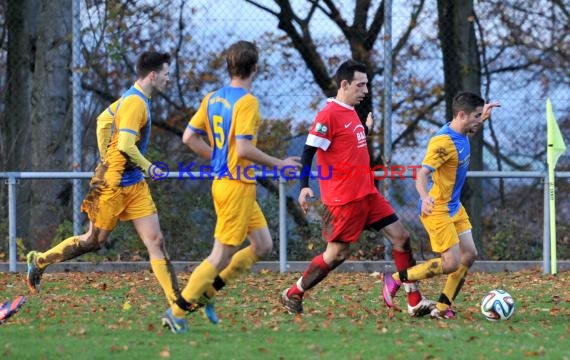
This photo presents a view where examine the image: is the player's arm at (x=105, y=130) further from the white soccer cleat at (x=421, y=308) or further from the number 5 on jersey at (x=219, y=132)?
the white soccer cleat at (x=421, y=308)

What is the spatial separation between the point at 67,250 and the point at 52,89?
4.95 m

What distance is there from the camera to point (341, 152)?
8.11m

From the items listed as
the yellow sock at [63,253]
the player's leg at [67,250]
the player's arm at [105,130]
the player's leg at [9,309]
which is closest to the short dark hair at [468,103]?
the player's arm at [105,130]

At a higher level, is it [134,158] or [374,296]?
[134,158]

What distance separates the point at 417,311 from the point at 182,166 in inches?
267

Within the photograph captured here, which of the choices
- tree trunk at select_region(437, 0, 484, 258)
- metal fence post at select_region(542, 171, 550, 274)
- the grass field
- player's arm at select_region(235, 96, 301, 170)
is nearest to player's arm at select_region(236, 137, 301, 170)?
player's arm at select_region(235, 96, 301, 170)

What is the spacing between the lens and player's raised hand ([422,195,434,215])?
7750 mm

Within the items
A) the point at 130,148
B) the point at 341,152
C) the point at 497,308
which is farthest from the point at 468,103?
the point at 130,148

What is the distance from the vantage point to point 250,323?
24.9ft

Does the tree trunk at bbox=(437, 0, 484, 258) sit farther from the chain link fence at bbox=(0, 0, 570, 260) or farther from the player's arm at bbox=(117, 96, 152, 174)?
the player's arm at bbox=(117, 96, 152, 174)

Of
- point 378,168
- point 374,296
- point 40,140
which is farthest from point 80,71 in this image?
point 374,296

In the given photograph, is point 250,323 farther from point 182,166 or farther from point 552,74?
point 552,74

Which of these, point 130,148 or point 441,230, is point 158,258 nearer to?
point 130,148

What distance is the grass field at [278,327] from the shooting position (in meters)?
6.28
